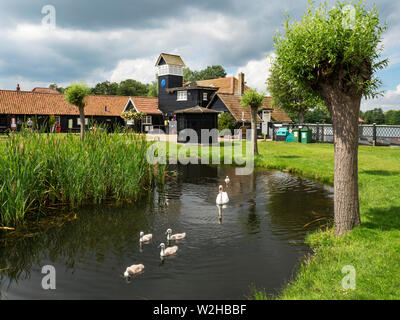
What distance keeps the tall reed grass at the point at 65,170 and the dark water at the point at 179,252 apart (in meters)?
0.86

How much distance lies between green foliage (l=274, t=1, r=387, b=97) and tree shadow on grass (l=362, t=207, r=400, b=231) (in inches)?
126

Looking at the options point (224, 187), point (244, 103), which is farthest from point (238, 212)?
point (244, 103)

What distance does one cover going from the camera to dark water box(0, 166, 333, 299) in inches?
232

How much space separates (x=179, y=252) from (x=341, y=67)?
5.46m

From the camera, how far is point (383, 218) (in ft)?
28.6

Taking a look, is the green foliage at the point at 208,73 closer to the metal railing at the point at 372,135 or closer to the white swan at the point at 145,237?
the metal railing at the point at 372,135

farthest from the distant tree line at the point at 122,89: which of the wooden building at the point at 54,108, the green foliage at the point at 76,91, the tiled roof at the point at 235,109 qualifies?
→ the green foliage at the point at 76,91

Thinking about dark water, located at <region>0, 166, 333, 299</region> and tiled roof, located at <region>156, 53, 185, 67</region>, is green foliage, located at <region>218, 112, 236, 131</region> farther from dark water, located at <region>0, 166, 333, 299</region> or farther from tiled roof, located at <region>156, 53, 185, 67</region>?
dark water, located at <region>0, 166, 333, 299</region>

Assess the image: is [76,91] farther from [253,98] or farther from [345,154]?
[345,154]

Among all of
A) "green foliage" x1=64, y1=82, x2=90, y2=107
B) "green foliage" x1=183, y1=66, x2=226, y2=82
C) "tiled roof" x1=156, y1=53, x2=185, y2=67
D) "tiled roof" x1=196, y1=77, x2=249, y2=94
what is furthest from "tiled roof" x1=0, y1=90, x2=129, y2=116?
"green foliage" x1=183, y1=66, x2=226, y2=82

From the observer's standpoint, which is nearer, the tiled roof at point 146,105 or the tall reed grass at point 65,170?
the tall reed grass at point 65,170

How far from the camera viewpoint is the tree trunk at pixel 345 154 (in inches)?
292

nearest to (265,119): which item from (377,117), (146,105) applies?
(146,105)

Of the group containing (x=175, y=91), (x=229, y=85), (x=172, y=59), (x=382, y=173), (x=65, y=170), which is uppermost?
(x=172, y=59)
